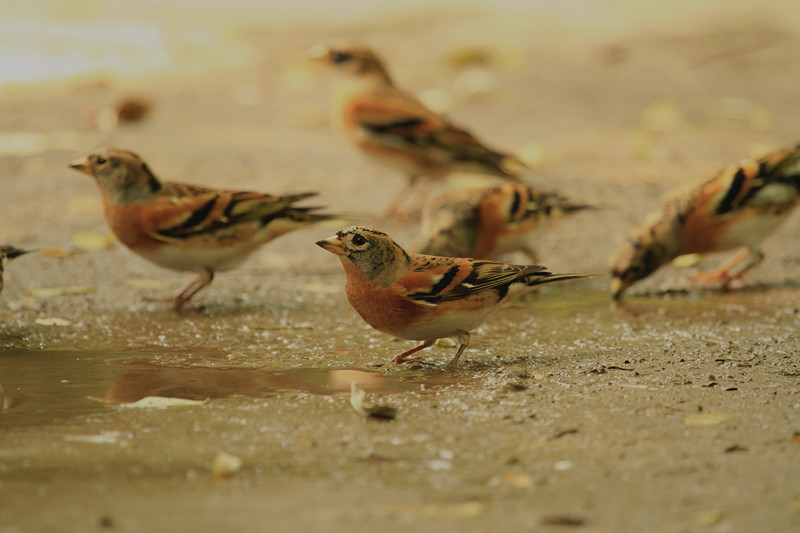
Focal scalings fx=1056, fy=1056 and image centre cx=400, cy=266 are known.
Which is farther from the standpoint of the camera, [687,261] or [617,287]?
[687,261]

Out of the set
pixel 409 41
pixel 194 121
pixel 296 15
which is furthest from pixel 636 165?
pixel 296 15

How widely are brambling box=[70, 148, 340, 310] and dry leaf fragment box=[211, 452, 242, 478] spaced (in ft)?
9.80

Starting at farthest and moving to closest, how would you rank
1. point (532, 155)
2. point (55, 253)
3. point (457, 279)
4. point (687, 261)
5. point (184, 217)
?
1. point (532, 155)
2. point (687, 261)
3. point (55, 253)
4. point (184, 217)
5. point (457, 279)

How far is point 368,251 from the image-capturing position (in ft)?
17.3

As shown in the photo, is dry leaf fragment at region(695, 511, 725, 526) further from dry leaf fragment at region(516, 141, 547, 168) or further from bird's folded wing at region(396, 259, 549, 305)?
dry leaf fragment at region(516, 141, 547, 168)

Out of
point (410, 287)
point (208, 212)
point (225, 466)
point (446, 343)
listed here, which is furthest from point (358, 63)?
point (225, 466)

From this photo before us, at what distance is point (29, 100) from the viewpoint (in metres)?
12.3

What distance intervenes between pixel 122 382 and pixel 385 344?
5.08 ft

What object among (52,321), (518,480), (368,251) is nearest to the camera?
(518,480)

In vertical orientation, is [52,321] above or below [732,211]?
below

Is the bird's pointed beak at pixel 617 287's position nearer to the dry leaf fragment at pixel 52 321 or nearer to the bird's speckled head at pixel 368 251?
the bird's speckled head at pixel 368 251

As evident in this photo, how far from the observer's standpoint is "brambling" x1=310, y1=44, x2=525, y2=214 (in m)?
9.02

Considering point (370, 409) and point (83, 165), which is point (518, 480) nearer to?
point (370, 409)

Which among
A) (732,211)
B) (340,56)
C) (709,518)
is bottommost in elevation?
(709,518)
